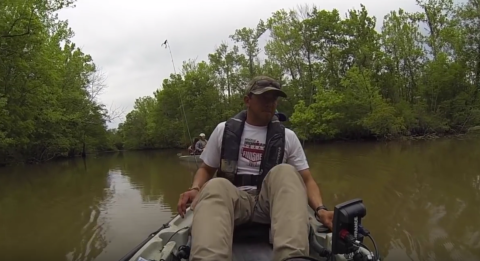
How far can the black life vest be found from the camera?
8.73ft

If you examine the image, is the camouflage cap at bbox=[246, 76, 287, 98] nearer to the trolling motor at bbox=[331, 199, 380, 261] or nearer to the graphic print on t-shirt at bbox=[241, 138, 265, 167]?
the graphic print on t-shirt at bbox=[241, 138, 265, 167]

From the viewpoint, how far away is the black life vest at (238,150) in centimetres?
266

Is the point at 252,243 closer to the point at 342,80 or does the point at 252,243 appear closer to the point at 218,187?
the point at 218,187

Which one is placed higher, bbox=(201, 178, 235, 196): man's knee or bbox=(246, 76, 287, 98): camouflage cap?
bbox=(246, 76, 287, 98): camouflage cap

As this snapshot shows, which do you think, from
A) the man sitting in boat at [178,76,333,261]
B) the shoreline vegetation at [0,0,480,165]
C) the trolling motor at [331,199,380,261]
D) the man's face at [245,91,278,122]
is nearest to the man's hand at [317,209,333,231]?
the man sitting in boat at [178,76,333,261]

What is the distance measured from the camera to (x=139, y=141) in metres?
52.6

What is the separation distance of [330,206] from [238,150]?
14.2 feet

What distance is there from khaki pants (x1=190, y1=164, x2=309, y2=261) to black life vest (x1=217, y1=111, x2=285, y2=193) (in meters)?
0.18

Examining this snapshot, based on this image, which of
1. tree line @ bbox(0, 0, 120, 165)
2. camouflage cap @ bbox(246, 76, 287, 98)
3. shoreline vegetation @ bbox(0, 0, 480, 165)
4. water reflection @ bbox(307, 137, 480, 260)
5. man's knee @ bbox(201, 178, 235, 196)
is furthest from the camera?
shoreline vegetation @ bbox(0, 0, 480, 165)

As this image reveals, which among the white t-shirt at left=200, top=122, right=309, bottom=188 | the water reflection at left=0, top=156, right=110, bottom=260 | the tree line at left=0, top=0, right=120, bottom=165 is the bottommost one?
the water reflection at left=0, top=156, right=110, bottom=260

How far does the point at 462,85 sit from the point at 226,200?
3103 cm

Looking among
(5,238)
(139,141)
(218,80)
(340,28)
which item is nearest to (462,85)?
(340,28)

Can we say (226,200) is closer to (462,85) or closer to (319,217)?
(319,217)

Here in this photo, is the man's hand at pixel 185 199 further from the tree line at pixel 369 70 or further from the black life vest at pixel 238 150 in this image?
the tree line at pixel 369 70
